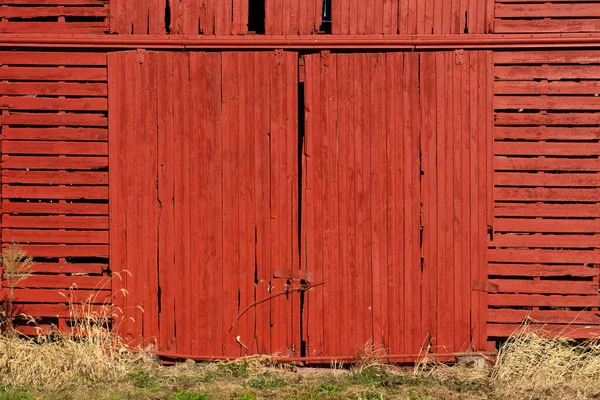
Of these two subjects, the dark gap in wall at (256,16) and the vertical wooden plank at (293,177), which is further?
the dark gap in wall at (256,16)

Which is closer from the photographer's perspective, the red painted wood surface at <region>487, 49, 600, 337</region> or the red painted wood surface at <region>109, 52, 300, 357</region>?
the red painted wood surface at <region>487, 49, 600, 337</region>

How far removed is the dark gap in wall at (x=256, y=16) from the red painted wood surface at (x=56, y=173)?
73.0 inches

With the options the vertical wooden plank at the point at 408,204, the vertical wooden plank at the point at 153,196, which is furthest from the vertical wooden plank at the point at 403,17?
the vertical wooden plank at the point at 153,196

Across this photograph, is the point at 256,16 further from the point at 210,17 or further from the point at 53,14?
the point at 53,14

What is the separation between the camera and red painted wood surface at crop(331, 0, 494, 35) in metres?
6.98

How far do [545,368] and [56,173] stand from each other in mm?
5501

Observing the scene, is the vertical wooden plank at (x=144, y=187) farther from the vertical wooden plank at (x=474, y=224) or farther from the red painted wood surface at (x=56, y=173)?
the vertical wooden plank at (x=474, y=224)

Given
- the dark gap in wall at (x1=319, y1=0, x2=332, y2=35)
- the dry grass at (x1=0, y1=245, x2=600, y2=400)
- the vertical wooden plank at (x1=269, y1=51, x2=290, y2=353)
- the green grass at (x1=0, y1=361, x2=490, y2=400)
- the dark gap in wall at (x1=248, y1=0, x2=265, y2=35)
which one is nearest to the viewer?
the green grass at (x1=0, y1=361, x2=490, y2=400)

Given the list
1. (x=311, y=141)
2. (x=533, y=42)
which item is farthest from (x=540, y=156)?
(x=311, y=141)

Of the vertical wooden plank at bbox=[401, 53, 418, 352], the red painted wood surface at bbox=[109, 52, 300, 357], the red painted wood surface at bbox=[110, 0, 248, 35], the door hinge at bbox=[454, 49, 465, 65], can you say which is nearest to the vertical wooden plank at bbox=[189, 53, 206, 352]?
the red painted wood surface at bbox=[109, 52, 300, 357]

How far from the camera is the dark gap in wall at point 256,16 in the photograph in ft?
25.6

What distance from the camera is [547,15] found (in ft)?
22.7

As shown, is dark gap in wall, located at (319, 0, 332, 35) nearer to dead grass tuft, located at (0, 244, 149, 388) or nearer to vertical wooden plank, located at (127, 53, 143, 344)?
vertical wooden plank, located at (127, 53, 143, 344)

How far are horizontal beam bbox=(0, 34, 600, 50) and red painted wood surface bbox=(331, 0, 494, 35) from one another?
10 centimetres
